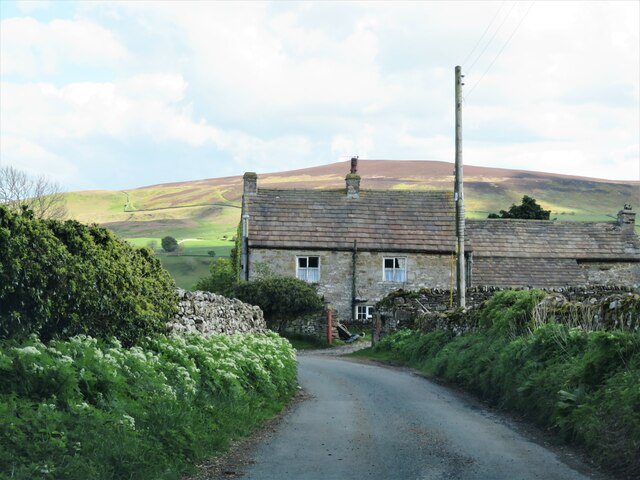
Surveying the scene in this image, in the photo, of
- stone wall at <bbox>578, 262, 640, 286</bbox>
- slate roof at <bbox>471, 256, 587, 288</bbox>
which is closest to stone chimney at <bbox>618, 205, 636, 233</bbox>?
stone wall at <bbox>578, 262, 640, 286</bbox>

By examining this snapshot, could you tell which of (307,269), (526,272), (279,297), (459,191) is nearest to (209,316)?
(459,191)

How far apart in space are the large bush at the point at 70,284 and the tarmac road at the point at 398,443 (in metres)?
3.20

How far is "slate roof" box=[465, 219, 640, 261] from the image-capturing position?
173 feet

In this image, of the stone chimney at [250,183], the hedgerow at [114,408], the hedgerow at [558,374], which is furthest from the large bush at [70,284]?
the stone chimney at [250,183]

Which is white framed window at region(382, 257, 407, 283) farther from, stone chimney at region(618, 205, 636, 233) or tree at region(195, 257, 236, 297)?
stone chimney at region(618, 205, 636, 233)

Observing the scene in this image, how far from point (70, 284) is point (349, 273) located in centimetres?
3742

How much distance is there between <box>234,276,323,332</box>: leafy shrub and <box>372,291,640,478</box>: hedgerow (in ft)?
63.7

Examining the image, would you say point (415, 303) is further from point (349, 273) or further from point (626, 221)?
point (626, 221)

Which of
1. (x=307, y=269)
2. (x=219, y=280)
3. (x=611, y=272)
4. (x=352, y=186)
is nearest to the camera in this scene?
(x=307, y=269)

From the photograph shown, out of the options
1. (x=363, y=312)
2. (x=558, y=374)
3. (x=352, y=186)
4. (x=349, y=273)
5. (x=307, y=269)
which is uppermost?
(x=352, y=186)

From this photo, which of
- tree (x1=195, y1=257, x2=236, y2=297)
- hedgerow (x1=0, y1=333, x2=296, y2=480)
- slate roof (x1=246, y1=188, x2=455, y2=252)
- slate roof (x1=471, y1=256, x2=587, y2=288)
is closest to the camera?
hedgerow (x1=0, y1=333, x2=296, y2=480)

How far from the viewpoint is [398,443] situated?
12.3 m

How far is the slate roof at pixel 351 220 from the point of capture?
49.3 meters

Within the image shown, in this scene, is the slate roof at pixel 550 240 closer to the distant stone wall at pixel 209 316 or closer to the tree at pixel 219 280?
the tree at pixel 219 280
